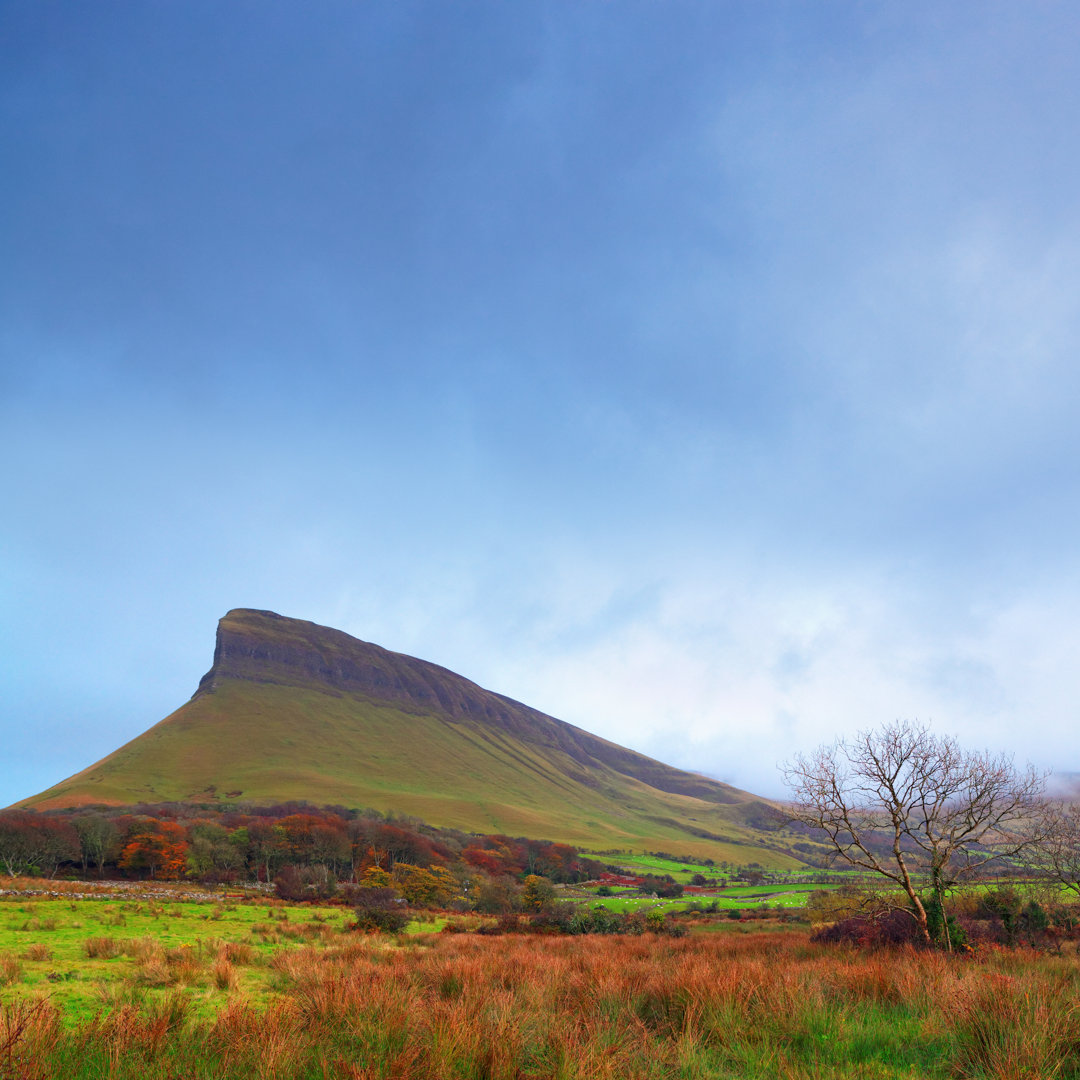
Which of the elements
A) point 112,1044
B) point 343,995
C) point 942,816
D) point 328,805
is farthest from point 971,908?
point 328,805

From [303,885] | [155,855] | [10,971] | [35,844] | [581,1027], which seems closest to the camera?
[581,1027]

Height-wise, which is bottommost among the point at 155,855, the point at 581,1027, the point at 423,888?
the point at 423,888

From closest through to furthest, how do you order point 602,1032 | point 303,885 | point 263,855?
point 602,1032, point 303,885, point 263,855

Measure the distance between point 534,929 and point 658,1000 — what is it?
29175 millimetres

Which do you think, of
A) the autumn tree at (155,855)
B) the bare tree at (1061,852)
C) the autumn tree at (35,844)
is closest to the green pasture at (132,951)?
the bare tree at (1061,852)

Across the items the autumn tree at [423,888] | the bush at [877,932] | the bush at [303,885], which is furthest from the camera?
the autumn tree at [423,888]

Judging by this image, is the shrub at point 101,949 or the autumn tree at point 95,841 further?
the autumn tree at point 95,841

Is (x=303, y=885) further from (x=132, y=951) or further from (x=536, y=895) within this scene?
(x=132, y=951)

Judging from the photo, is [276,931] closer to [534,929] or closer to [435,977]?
[534,929]

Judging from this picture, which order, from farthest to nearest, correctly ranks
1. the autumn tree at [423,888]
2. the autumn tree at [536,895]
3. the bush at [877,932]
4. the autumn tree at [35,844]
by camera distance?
the autumn tree at [423,888] < the autumn tree at [536,895] < the autumn tree at [35,844] < the bush at [877,932]

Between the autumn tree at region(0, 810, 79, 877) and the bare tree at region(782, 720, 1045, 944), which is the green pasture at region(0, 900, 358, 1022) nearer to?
the bare tree at region(782, 720, 1045, 944)

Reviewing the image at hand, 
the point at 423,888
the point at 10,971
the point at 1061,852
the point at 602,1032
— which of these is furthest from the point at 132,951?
the point at 423,888

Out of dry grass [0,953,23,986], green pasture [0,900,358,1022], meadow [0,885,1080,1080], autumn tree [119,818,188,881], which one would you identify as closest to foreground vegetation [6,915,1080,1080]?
meadow [0,885,1080,1080]

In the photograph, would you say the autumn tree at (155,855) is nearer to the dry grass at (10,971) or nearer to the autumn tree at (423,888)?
the autumn tree at (423,888)
